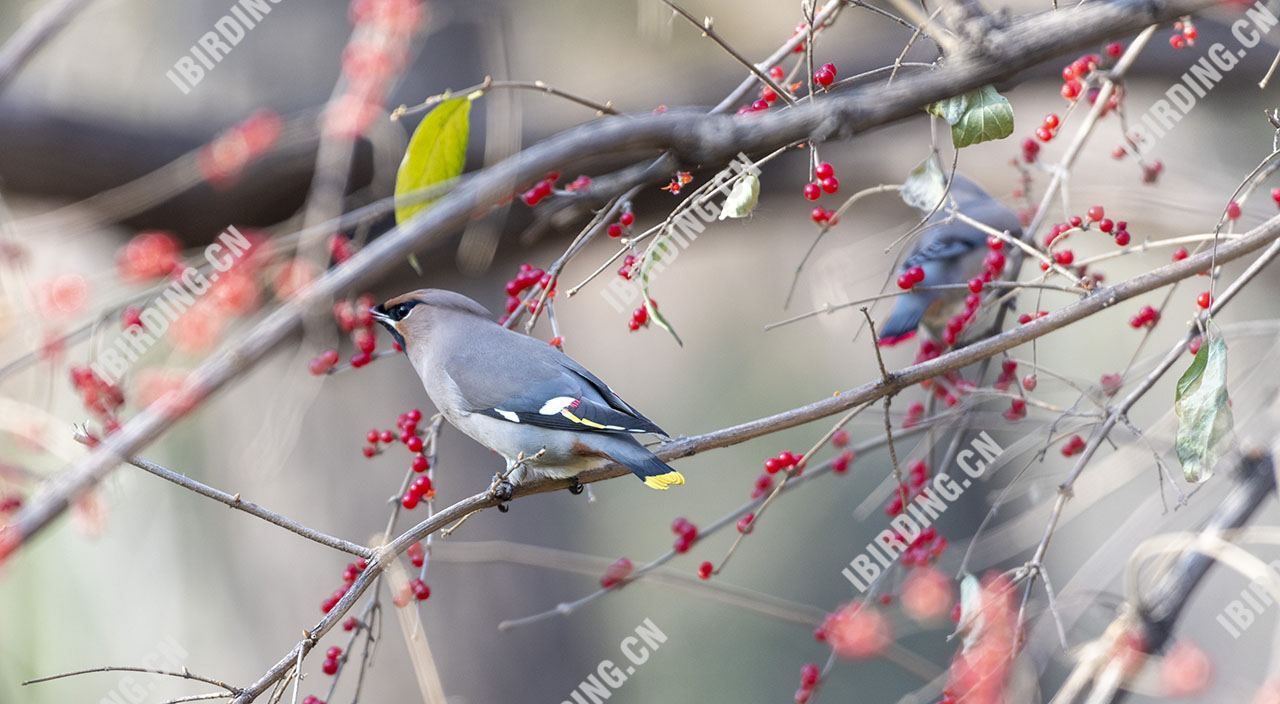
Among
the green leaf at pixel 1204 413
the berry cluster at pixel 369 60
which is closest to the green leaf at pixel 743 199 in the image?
the green leaf at pixel 1204 413

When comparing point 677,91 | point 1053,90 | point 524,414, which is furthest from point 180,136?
point 1053,90

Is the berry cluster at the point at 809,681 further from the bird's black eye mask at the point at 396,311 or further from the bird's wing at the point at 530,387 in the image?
the bird's black eye mask at the point at 396,311

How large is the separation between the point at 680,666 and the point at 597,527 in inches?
55.4

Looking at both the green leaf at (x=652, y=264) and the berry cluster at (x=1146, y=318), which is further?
the berry cluster at (x=1146, y=318)

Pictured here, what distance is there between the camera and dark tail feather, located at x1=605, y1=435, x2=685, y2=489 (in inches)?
70.0

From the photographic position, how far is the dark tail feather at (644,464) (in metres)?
1.78

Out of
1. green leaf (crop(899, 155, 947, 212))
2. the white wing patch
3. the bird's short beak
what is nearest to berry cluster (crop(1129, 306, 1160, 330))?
green leaf (crop(899, 155, 947, 212))

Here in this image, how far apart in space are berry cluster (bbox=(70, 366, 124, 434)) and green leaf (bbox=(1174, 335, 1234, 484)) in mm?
1762

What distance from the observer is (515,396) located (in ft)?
7.09

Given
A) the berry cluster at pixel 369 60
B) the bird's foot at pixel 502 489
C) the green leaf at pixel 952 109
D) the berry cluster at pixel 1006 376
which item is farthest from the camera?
the berry cluster at pixel 369 60

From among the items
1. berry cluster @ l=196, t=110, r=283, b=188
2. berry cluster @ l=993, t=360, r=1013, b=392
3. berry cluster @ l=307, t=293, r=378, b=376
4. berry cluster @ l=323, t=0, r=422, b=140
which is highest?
berry cluster @ l=196, t=110, r=283, b=188

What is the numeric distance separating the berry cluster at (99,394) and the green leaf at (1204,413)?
1.76 metres

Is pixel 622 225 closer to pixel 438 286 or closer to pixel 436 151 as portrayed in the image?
pixel 436 151

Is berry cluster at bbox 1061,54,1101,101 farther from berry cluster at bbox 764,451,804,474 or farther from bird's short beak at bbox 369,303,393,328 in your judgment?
bird's short beak at bbox 369,303,393,328
